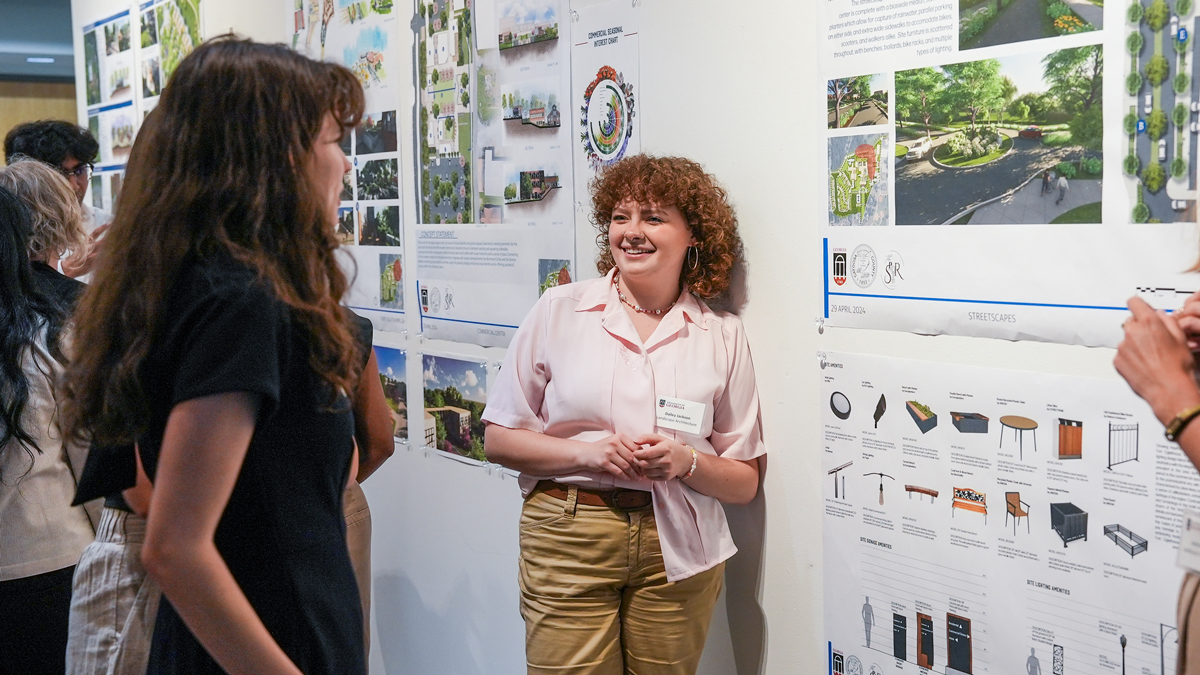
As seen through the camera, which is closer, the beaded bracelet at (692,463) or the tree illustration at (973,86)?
the tree illustration at (973,86)

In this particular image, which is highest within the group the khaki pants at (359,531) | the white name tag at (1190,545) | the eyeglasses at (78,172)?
the eyeglasses at (78,172)

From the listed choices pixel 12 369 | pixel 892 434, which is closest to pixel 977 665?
pixel 892 434

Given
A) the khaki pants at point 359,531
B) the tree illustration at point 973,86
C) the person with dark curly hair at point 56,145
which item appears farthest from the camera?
the person with dark curly hair at point 56,145

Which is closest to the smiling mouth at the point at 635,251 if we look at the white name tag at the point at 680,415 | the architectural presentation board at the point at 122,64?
the white name tag at the point at 680,415

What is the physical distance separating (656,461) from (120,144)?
4279 millimetres

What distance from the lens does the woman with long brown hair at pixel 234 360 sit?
112 centimetres

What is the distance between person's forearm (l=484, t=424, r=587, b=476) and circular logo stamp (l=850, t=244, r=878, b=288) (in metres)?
0.73

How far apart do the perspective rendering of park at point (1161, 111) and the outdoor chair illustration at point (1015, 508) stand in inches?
22.9

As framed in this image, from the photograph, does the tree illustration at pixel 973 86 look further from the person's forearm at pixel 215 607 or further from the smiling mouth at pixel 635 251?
the person's forearm at pixel 215 607

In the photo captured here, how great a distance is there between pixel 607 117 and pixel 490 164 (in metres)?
0.54

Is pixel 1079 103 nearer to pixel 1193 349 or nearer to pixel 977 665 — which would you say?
pixel 1193 349

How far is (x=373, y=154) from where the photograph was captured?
363 cm

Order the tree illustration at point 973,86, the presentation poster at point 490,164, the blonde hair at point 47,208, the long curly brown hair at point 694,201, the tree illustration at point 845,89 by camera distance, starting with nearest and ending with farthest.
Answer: the tree illustration at point 973,86
the tree illustration at point 845,89
the long curly brown hair at point 694,201
the blonde hair at point 47,208
the presentation poster at point 490,164

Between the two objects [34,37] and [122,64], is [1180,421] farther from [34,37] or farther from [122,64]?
[34,37]
